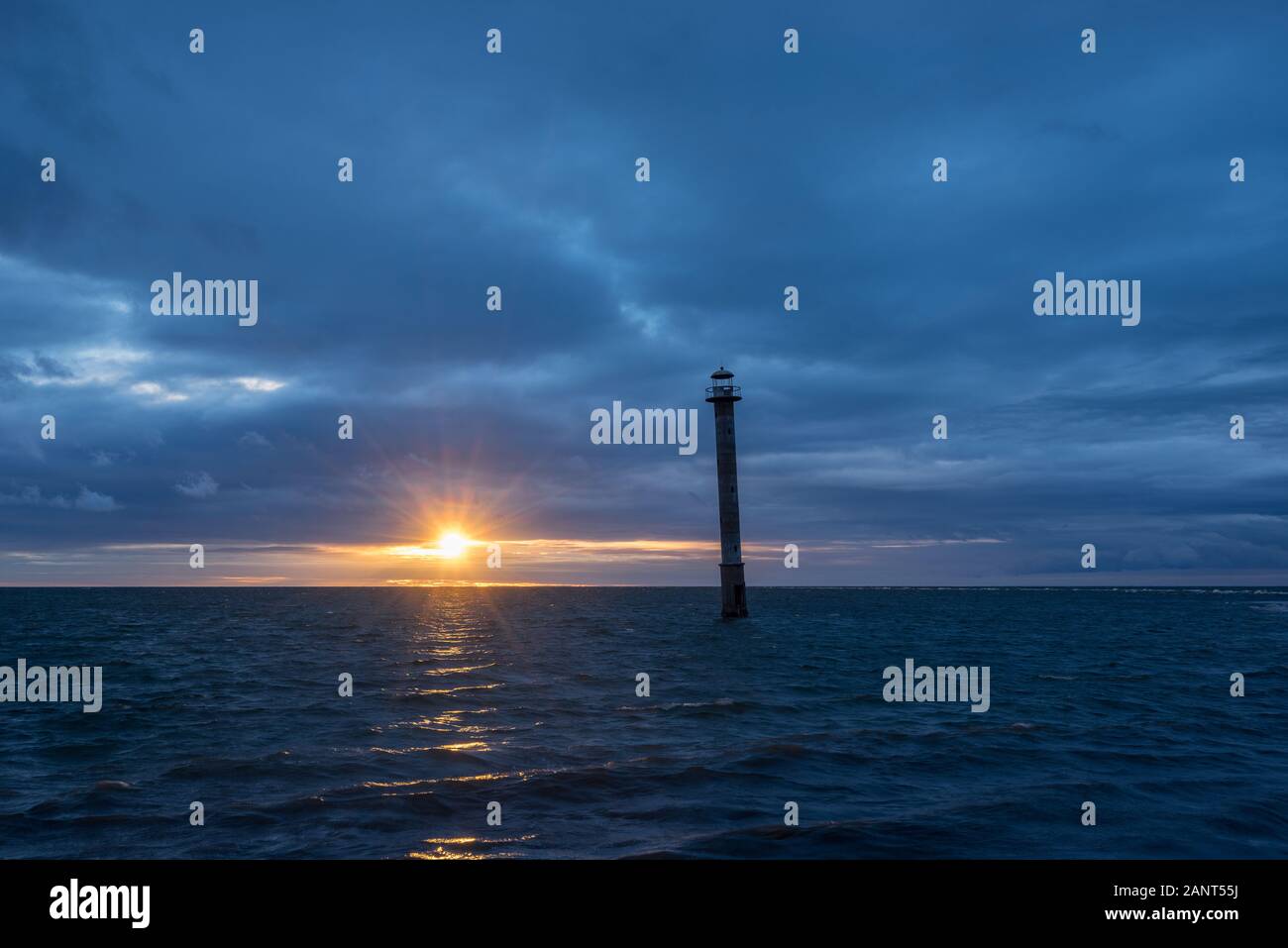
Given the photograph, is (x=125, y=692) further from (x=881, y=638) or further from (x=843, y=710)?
(x=881, y=638)

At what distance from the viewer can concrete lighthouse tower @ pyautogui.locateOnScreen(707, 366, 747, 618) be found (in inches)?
2643

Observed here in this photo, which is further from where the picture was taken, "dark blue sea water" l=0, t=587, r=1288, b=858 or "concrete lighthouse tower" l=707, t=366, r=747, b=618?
"concrete lighthouse tower" l=707, t=366, r=747, b=618

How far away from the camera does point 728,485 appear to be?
67062 mm

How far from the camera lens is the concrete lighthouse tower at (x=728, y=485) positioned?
6712cm

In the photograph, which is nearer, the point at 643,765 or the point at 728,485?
the point at 643,765

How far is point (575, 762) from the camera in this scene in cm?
1823

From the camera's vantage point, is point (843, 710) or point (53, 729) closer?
point (53, 729)

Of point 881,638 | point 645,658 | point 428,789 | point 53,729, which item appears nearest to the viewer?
point 428,789

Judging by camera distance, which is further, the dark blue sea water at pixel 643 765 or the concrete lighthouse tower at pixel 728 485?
the concrete lighthouse tower at pixel 728 485
